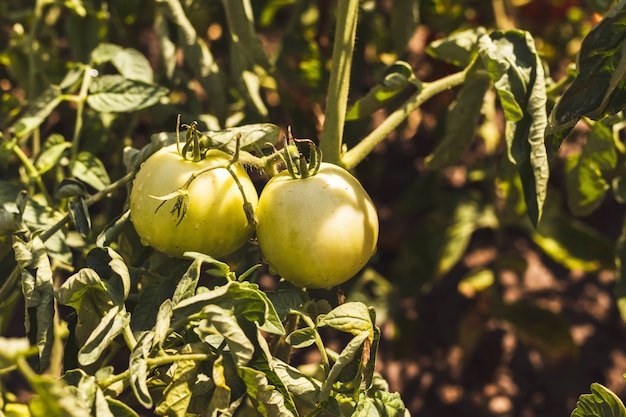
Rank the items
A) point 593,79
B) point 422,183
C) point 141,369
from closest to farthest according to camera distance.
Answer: point 141,369, point 593,79, point 422,183

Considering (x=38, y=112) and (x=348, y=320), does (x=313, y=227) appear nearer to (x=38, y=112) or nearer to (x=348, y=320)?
(x=348, y=320)

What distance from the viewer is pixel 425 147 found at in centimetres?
210

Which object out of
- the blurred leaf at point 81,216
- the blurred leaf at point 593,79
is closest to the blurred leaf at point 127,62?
the blurred leaf at point 81,216

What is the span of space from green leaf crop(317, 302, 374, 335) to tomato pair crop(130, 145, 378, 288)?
56mm

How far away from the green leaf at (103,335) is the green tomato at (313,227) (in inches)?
7.2

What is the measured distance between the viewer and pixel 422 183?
6.07 feet

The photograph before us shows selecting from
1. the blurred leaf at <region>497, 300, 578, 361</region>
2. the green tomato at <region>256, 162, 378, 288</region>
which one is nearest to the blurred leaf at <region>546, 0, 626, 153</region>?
the green tomato at <region>256, 162, 378, 288</region>

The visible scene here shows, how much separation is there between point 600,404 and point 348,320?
290 mm

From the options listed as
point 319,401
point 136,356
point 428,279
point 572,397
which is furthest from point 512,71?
point 572,397

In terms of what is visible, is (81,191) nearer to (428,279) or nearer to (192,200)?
(192,200)

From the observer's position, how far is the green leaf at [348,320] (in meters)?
0.83

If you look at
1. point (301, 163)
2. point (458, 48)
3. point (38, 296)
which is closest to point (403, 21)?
point (458, 48)

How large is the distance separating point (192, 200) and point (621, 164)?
0.74 meters

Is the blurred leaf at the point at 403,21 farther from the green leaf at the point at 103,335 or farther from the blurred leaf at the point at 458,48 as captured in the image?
the green leaf at the point at 103,335
